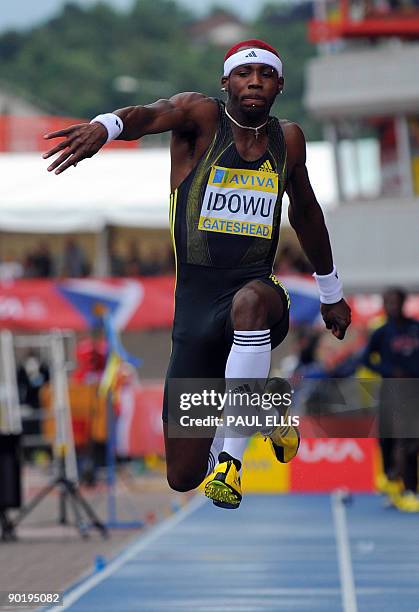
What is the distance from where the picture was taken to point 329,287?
7941mm

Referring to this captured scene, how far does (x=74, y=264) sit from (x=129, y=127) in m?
25.9

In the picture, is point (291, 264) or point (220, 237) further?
point (291, 264)

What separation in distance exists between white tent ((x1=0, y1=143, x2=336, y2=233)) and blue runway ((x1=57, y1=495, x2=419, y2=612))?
14.0 metres

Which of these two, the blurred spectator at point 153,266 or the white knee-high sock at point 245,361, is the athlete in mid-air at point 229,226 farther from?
the blurred spectator at point 153,266

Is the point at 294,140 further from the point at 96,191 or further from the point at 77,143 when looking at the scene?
the point at 96,191

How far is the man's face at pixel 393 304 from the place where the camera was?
1612 centimetres

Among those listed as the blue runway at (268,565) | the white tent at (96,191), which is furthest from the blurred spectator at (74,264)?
the blue runway at (268,565)

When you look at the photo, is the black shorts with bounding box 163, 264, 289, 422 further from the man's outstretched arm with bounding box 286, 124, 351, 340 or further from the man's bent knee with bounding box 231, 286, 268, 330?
the man's outstretched arm with bounding box 286, 124, 351, 340

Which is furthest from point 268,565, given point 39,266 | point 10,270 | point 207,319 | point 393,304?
point 10,270

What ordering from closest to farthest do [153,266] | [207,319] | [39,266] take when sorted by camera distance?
[207,319], [153,266], [39,266]

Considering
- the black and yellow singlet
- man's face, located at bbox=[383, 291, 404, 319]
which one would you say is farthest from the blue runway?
the black and yellow singlet

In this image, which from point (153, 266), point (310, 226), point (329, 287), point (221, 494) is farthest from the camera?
point (153, 266)

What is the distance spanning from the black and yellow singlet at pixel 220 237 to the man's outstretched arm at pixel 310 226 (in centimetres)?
10

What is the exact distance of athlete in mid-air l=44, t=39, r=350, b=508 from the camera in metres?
7.16
